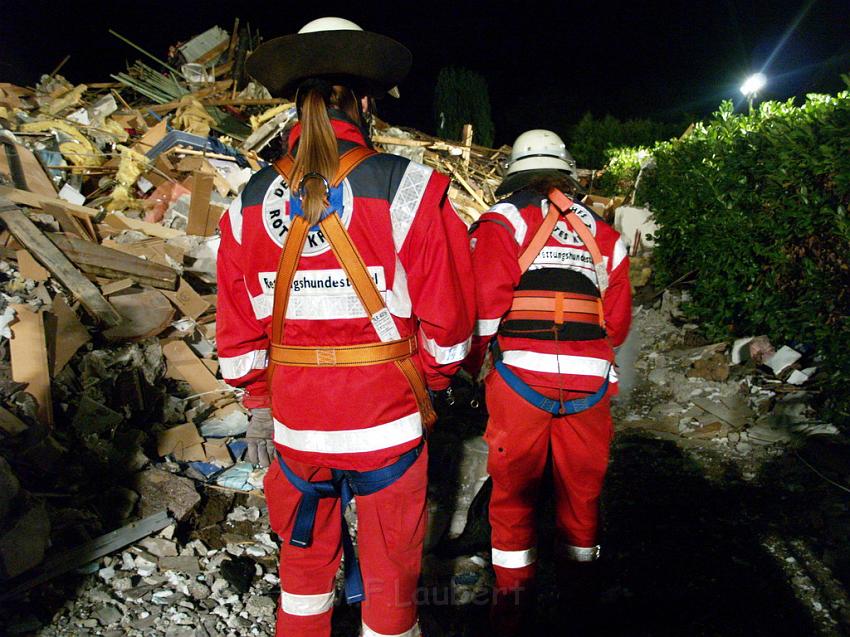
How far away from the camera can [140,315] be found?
436 centimetres

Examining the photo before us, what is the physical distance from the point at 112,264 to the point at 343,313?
381 centimetres

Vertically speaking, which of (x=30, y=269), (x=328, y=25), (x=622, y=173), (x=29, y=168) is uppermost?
(x=622, y=173)

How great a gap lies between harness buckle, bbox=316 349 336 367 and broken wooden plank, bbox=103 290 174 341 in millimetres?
3045

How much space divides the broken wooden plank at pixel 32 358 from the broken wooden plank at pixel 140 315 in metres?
0.51

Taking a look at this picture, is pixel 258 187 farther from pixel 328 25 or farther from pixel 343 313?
pixel 328 25

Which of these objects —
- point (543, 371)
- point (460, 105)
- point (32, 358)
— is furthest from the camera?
point (460, 105)

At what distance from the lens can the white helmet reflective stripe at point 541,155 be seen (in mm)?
2885

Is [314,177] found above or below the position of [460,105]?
below

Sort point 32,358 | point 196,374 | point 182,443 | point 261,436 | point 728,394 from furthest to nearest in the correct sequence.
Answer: point 728,394 < point 196,374 < point 182,443 < point 32,358 < point 261,436

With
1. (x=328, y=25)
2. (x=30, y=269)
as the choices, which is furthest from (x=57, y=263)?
(x=328, y=25)

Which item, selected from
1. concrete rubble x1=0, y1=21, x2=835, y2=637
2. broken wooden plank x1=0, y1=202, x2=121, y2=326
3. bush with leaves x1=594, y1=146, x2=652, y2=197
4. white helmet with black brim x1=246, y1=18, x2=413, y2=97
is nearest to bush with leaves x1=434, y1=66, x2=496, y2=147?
bush with leaves x1=594, y1=146, x2=652, y2=197

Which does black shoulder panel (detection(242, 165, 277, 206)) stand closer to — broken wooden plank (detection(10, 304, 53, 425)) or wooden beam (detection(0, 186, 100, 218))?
broken wooden plank (detection(10, 304, 53, 425))

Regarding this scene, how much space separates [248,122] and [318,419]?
8.18m

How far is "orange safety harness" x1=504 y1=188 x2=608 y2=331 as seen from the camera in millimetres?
2596
